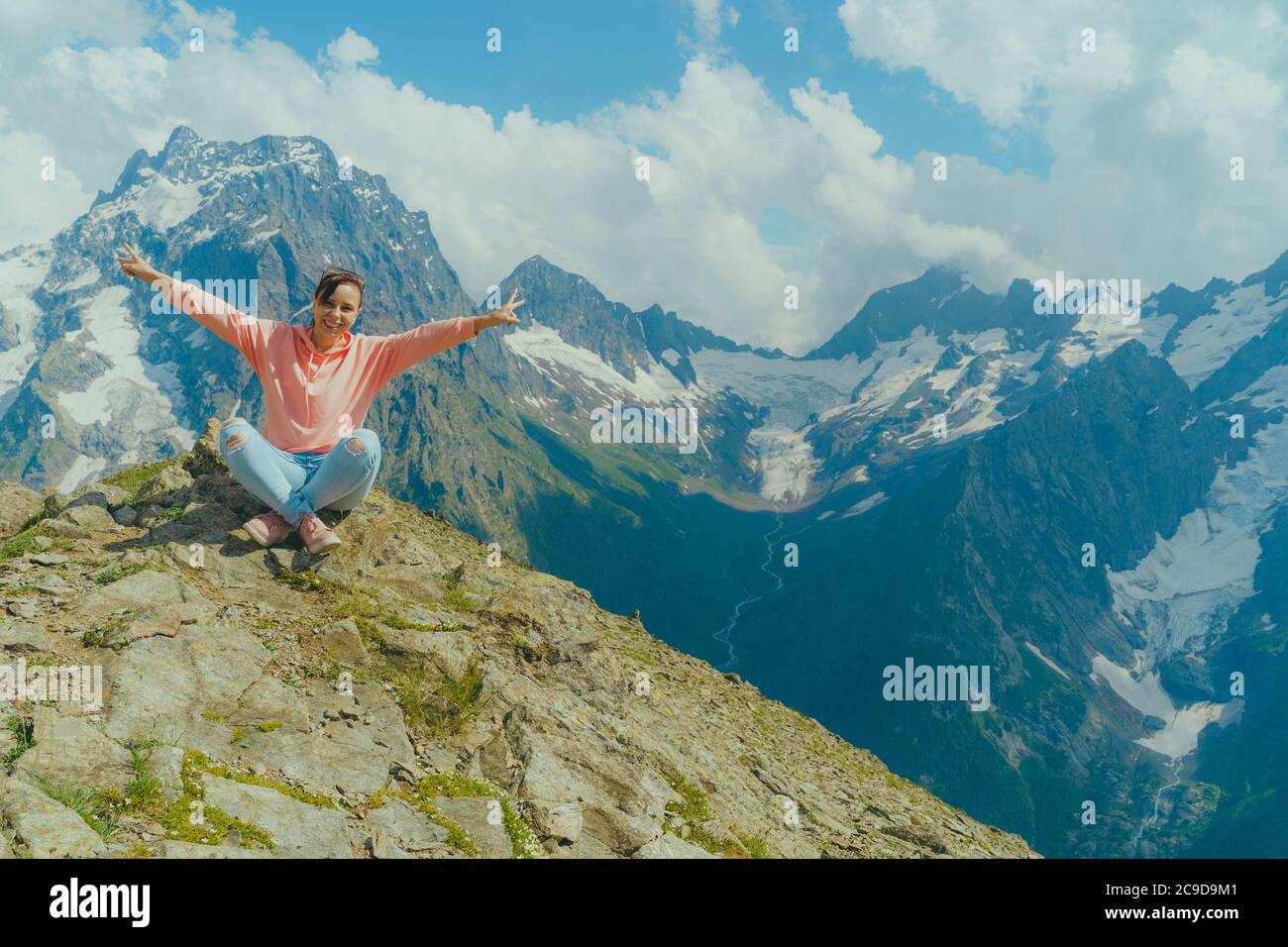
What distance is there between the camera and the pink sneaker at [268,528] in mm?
13648

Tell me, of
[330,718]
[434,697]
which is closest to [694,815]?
[434,697]

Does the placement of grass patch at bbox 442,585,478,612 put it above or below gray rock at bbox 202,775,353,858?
above

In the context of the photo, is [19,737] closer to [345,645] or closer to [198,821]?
[198,821]

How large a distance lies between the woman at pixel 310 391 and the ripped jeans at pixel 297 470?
17 millimetres

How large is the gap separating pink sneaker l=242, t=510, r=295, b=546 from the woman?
0.02 meters

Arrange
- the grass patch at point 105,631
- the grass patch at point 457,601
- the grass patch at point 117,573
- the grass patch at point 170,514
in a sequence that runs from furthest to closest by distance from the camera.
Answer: the grass patch at point 457,601 < the grass patch at point 170,514 < the grass patch at point 117,573 < the grass patch at point 105,631

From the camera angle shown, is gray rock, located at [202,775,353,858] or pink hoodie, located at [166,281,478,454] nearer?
gray rock, located at [202,775,353,858]

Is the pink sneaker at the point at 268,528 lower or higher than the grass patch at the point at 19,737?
higher

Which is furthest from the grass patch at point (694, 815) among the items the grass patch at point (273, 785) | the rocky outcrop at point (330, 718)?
the grass patch at point (273, 785)

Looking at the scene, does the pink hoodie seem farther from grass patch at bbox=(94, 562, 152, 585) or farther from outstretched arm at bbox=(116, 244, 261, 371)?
grass patch at bbox=(94, 562, 152, 585)

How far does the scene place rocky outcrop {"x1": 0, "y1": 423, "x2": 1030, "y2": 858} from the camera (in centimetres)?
740

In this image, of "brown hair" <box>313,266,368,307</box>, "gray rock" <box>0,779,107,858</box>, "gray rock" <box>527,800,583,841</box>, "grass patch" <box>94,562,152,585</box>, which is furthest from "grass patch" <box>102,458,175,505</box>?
"gray rock" <box>527,800,583,841</box>

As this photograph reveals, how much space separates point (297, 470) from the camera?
1358cm

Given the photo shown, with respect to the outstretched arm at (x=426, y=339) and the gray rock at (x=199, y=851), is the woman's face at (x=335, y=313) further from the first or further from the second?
the gray rock at (x=199, y=851)
